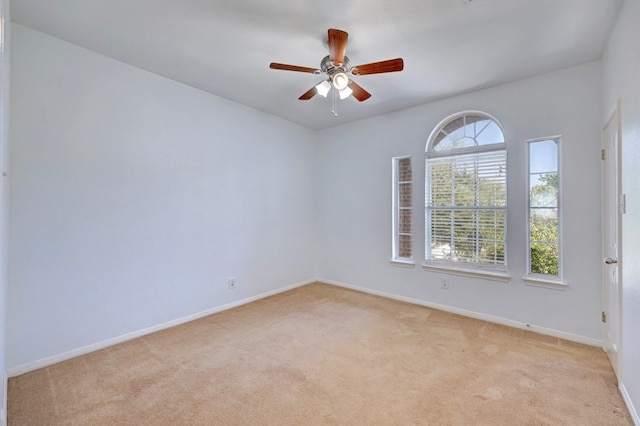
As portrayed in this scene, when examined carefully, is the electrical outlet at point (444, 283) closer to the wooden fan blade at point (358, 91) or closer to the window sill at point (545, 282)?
the window sill at point (545, 282)

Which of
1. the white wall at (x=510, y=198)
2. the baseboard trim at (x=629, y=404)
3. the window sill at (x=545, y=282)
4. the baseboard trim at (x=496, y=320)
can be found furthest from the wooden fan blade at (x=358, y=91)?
the baseboard trim at (x=629, y=404)

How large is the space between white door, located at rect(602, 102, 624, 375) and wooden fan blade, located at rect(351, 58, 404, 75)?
161cm

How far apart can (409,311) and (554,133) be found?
8.14 ft

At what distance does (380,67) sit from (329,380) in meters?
2.43

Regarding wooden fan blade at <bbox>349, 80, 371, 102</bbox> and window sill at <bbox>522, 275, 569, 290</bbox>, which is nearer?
wooden fan blade at <bbox>349, 80, 371, 102</bbox>

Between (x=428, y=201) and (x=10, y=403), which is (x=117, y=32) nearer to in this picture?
(x=10, y=403)

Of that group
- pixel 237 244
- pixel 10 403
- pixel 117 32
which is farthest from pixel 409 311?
pixel 117 32

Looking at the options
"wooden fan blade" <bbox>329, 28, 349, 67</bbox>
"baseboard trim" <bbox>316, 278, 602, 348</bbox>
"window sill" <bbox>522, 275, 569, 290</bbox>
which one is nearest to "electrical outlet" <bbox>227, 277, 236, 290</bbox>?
"baseboard trim" <bbox>316, 278, 602, 348</bbox>

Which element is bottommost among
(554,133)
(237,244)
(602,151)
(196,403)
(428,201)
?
(196,403)

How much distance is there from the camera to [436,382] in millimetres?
2100

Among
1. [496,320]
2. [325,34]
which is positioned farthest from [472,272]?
[325,34]

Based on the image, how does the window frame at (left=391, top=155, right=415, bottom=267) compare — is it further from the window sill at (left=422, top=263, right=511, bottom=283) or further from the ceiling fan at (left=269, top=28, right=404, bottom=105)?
the ceiling fan at (left=269, top=28, right=404, bottom=105)

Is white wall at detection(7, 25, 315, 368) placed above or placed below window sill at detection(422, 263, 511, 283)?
above

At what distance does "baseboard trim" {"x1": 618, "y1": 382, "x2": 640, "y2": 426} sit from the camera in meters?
1.64
